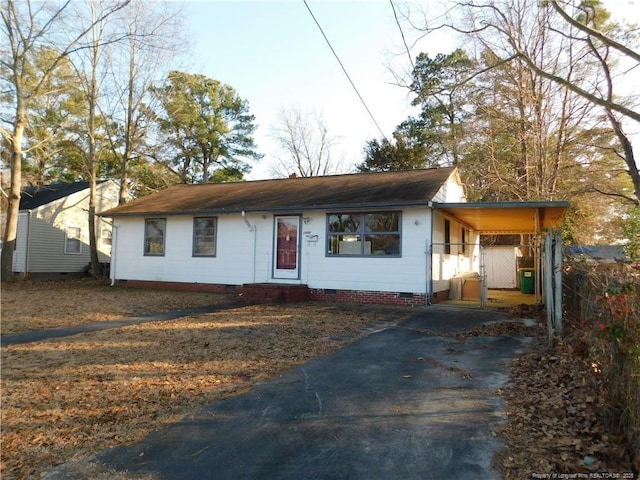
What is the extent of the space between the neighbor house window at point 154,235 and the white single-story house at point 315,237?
38mm

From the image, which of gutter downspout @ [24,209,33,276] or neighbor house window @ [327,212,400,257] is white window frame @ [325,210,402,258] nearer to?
neighbor house window @ [327,212,400,257]

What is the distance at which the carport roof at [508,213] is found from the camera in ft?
37.2

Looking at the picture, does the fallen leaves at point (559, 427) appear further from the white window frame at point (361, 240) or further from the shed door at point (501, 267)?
the shed door at point (501, 267)

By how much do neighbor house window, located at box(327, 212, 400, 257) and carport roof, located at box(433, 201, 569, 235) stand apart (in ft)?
4.82

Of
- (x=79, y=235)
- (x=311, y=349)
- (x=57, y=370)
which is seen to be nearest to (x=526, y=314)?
(x=311, y=349)

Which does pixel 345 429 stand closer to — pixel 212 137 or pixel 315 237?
pixel 315 237

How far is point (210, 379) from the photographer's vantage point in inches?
204

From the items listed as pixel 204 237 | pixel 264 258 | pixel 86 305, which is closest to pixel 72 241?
pixel 204 237

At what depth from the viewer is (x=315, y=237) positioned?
1359cm

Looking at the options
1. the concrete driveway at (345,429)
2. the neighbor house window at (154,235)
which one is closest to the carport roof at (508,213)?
the concrete driveway at (345,429)

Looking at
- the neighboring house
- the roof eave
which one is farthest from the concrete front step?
the neighboring house

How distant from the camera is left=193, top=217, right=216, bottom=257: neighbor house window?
15422mm

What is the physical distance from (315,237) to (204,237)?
4.43 m

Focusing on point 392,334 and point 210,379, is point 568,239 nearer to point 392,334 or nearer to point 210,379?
point 392,334
